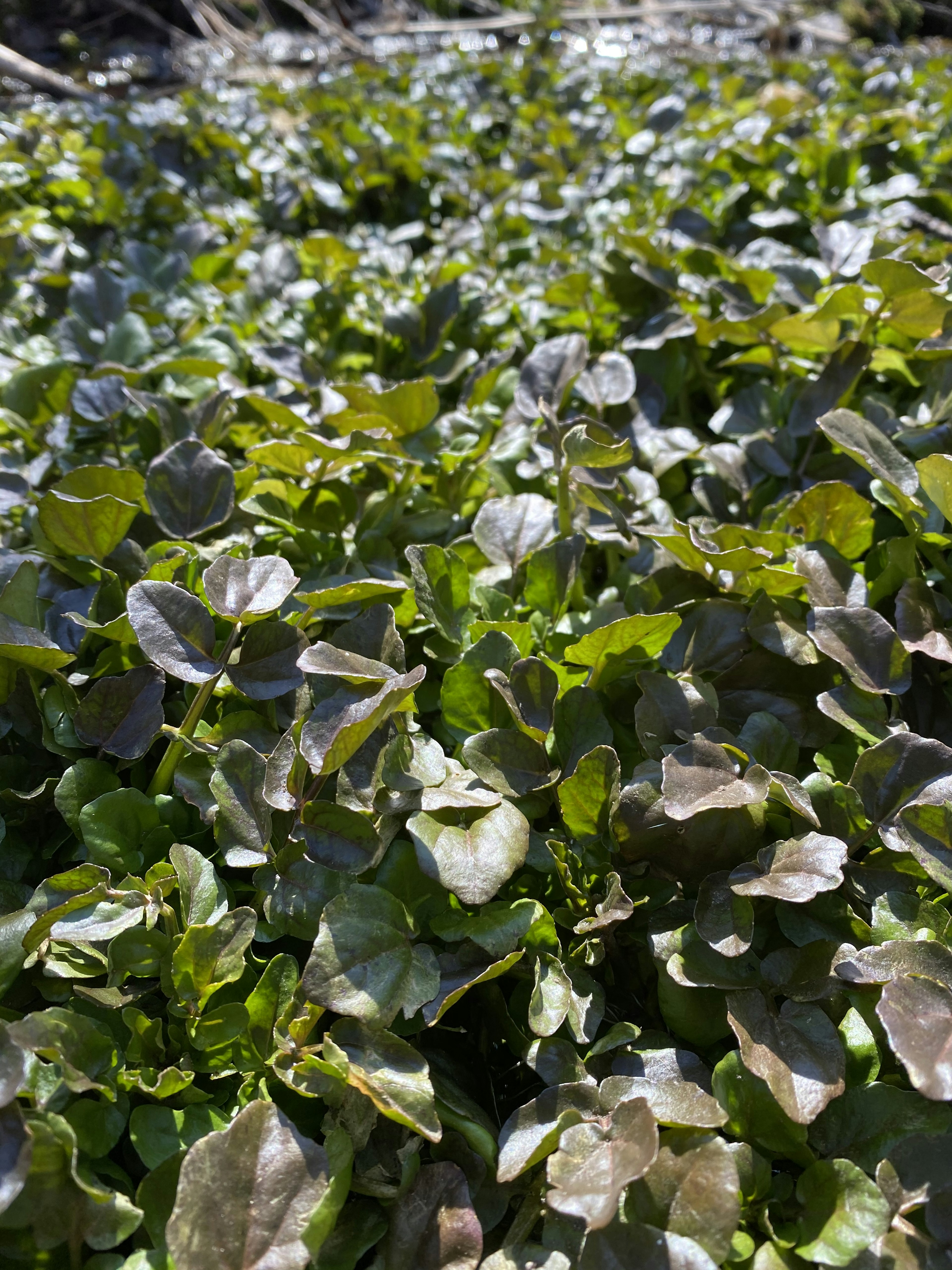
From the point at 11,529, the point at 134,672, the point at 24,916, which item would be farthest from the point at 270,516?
the point at 24,916

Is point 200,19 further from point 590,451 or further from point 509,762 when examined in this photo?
point 509,762

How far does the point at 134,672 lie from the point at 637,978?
0.64m

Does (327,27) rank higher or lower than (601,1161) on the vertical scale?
higher

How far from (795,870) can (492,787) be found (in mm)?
304

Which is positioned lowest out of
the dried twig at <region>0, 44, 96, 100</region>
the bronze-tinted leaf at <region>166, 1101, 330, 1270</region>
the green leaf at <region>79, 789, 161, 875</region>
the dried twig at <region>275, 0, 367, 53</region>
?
the bronze-tinted leaf at <region>166, 1101, 330, 1270</region>

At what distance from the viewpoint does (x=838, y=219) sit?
2.00 metres

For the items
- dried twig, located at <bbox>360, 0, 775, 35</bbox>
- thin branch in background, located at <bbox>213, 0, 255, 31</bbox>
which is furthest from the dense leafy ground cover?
thin branch in background, located at <bbox>213, 0, 255, 31</bbox>

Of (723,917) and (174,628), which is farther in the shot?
(174,628)

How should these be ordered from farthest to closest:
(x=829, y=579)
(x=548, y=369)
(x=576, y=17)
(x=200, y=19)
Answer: (x=200, y=19) → (x=576, y=17) → (x=548, y=369) → (x=829, y=579)

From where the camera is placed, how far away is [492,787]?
956mm

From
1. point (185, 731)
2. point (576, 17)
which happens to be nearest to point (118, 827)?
point (185, 731)

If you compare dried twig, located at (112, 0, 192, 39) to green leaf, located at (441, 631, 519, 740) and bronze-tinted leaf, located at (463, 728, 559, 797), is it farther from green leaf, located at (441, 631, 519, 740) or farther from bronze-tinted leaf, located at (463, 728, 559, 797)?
bronze-tinted leaf, located at (463, 728, 559, 797)

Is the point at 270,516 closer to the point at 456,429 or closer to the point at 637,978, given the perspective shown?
the point at 456,429

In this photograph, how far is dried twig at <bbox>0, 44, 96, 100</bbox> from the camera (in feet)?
12.5
